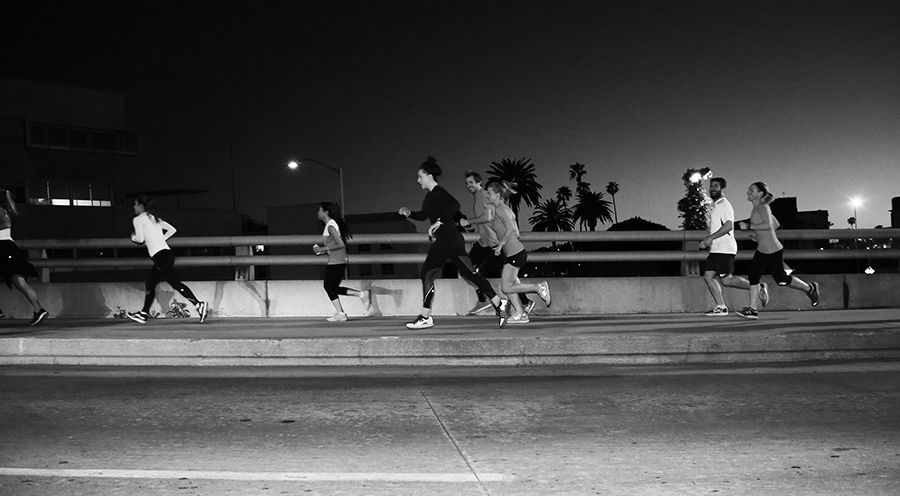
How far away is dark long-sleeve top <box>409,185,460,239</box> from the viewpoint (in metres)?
10.2

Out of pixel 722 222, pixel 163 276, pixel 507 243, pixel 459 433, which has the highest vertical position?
pixel 722 222

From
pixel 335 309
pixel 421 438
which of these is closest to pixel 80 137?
pixel 335 309

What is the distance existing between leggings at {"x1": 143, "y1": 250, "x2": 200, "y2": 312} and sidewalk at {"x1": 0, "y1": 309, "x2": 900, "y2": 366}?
5.09 ft

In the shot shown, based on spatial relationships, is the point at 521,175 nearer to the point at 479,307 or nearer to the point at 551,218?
the point at 551,218

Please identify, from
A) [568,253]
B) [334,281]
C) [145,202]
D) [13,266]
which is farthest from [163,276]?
[568,253]

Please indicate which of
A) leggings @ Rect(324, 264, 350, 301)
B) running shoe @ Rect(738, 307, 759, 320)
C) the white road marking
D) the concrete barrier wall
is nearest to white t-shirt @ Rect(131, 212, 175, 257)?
the concrete barrier wall

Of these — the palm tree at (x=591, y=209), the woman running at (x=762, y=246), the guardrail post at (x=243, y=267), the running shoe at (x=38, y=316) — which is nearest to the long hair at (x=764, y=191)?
the woman running at (x=762, y=246)

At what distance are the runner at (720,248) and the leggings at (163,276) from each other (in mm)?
6860

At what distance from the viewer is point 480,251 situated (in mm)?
12203

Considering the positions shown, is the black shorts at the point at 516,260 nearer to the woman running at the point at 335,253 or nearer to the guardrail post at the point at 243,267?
the woman running at the point at 335,253

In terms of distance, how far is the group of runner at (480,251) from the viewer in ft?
34.0

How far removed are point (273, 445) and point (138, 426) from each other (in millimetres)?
1205

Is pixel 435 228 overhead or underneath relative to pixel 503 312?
overhead

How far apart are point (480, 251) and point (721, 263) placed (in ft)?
10.5
